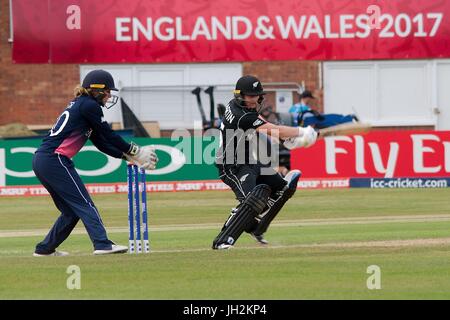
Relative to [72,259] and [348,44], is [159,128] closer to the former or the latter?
[348,44]

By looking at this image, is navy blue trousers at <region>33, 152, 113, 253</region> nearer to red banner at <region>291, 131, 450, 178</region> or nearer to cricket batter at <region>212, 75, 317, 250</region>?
cricket batter at <region>212, 75, 317, 250</region>

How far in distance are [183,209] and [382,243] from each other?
8238 mm

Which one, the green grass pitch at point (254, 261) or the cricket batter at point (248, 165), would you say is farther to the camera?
the cricket batter at point (248, 165)

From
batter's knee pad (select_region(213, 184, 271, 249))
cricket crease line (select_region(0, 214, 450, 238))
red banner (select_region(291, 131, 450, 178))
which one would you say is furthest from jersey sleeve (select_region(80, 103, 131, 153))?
red banner (select_region(291, 131, 450, 178))

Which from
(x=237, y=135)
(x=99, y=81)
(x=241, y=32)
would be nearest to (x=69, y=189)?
(x=99, y=81)

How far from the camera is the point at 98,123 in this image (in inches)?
468

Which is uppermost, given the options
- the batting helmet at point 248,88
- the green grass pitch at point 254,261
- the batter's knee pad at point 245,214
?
the batting helmet at point 248,88

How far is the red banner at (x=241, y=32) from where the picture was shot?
30656 mm

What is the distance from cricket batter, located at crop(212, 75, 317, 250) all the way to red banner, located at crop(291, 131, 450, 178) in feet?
39.1

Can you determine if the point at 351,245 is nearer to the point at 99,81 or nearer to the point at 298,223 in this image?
the point at 99,81

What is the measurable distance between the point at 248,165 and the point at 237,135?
414mm

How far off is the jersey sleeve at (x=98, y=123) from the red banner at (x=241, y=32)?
18.8 meters

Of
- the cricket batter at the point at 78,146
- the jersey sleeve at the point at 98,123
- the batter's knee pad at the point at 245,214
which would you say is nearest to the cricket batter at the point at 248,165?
the batter's knee pad at the point at 245,214

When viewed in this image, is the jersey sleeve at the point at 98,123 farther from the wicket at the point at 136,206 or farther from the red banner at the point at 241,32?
the red banner at the point at 241,32
